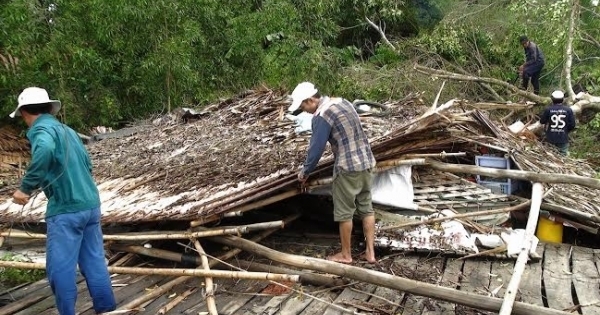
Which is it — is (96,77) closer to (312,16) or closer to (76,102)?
(76,102)

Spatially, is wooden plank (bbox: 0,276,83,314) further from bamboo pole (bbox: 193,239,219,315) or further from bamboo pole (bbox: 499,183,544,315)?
bamboo pole (bbox: 499,183,544,315)

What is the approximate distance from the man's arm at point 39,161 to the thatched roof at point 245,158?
1086mm

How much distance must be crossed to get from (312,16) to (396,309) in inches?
403

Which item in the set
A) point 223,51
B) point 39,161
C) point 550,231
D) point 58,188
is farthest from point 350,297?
point 223,51

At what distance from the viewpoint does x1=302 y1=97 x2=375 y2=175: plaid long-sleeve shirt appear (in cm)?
424

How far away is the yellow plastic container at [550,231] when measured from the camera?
5168mm

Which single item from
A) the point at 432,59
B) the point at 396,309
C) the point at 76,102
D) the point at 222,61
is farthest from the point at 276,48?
the point at 396,309

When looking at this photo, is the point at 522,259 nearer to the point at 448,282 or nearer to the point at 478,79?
the point at 448,282

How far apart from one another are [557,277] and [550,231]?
1076 millimetres

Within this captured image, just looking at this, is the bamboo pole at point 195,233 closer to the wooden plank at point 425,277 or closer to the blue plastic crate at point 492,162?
the wooden plank at point 425,277

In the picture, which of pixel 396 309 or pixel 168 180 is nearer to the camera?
pixel 396 309

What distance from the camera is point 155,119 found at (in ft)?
32.3

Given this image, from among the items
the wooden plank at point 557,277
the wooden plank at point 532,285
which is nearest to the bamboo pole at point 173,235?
the wooden plank at point 532,285

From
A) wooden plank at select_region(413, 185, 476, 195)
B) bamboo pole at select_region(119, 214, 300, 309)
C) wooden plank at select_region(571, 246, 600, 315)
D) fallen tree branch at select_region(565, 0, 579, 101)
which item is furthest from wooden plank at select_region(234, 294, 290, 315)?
fallen tree branch at select_region(565, 0, 579, 101)
